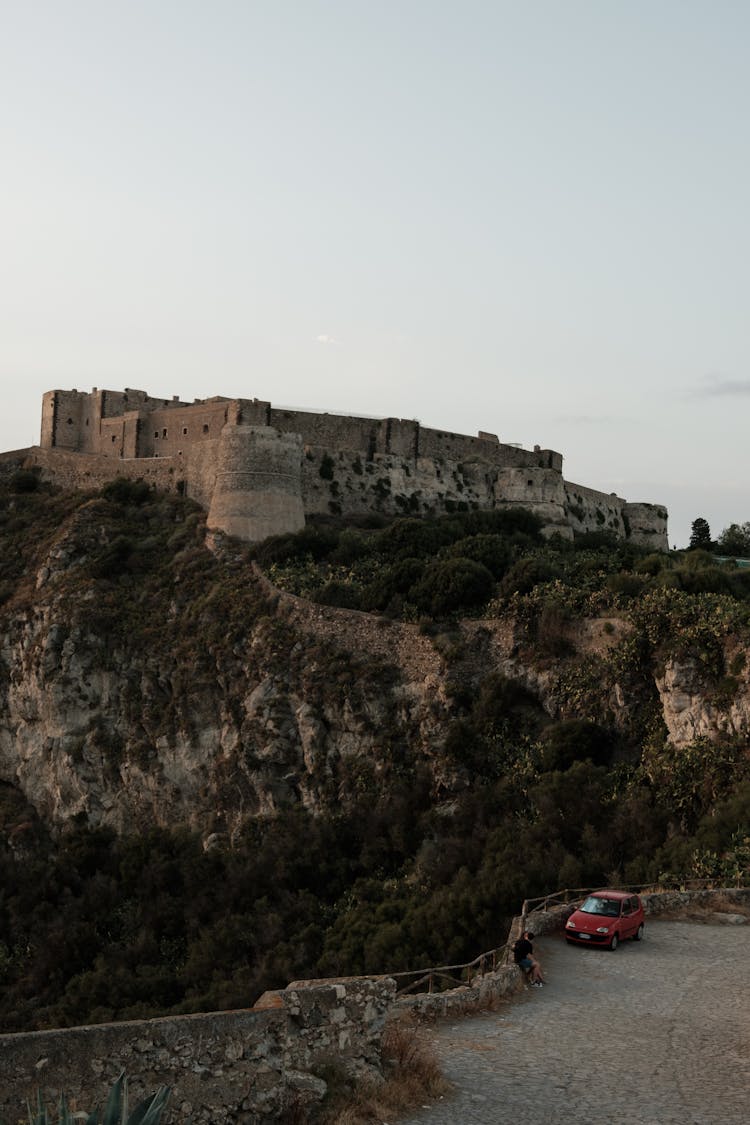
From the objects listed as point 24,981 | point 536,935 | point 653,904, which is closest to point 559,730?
point 653,904

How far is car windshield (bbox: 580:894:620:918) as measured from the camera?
16170mm

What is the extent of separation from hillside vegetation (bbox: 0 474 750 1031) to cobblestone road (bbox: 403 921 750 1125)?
7.33 metres

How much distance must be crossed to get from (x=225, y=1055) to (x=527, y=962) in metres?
6.22

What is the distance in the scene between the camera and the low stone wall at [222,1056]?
7656 mm

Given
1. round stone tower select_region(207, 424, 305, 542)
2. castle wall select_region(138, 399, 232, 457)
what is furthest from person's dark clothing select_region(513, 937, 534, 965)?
castle wall select_region(138, 399, 232, 457)

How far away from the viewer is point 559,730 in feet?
96.0

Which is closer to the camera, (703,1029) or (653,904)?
(703,1029)

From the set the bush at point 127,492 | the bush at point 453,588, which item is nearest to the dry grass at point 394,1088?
the bush at point 453,588

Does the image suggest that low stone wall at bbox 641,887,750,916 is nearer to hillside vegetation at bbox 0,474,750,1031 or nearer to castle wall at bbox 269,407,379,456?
hillside vegetation at bbox 0,474,750,1031

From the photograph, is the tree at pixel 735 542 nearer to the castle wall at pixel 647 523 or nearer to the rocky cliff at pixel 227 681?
the castle wall at pixel 647 523

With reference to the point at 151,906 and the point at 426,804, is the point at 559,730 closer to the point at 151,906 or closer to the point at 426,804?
the point at 426,804

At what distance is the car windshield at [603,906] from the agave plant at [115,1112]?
A: 32.0 ft

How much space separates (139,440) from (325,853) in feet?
78.9

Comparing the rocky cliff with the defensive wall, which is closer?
the defensive wall
